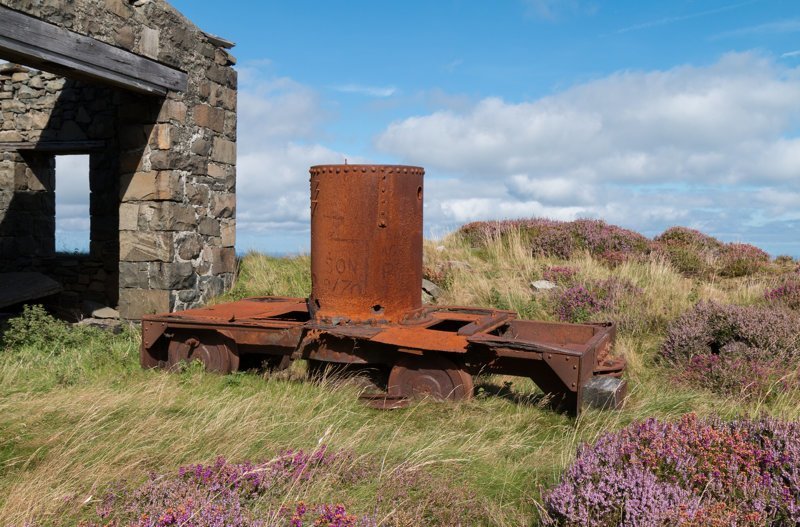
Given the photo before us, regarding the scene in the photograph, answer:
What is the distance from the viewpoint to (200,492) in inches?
129

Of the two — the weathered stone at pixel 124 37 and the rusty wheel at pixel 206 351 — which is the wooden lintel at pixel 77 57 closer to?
the weathered stone at pixel 124 37

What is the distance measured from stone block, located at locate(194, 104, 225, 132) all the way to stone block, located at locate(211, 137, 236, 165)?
0.18 m

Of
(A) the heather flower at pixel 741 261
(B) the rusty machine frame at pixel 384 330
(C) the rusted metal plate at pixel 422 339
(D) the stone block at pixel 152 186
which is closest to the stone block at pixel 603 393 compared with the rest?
(B) the rusty machine frame at pixel 384 330

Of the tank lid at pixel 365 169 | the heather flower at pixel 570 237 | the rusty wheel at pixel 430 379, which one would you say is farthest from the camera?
the heather flower at pixel 570 237

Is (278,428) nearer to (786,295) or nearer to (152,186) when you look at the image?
(152,186)

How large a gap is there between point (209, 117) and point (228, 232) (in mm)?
1676

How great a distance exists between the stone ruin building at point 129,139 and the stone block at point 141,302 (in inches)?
0.6

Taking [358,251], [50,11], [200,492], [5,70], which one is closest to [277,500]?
[200,492]

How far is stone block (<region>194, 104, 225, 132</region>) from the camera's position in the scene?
9.27 m

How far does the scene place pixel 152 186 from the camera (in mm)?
8711

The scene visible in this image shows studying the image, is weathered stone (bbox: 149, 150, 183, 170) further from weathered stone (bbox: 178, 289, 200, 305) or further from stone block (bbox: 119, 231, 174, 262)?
weathered stone (bbox: 178, 289, 200, 305)

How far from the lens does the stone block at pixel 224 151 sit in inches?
380

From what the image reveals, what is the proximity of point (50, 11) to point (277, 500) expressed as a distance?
6213 mm

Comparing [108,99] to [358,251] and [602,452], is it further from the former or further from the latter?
[602,452]
